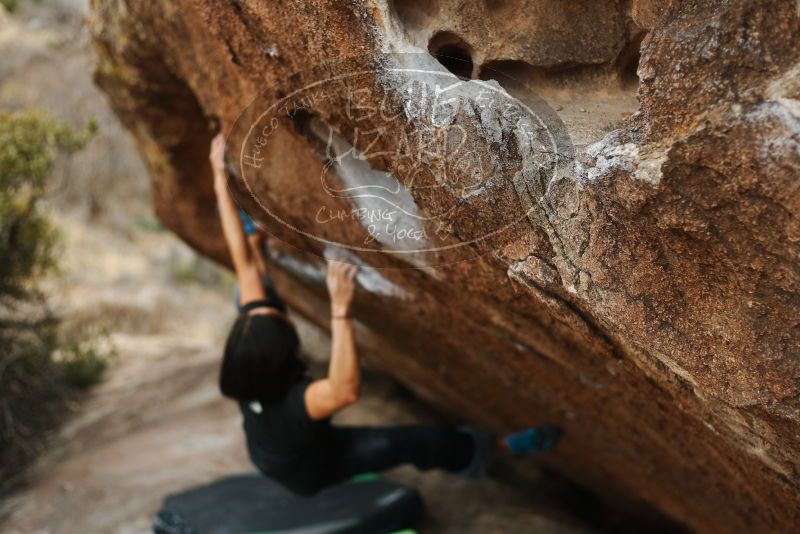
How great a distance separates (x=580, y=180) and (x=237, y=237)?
1.58 metres

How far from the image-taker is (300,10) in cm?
149

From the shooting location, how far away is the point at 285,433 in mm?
2426

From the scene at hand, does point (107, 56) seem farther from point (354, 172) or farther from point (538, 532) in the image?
point (538, 532)

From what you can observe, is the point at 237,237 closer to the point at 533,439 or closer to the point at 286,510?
the point at 286,510

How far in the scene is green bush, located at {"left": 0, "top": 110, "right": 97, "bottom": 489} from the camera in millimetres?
3912

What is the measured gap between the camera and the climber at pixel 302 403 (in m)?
2.27

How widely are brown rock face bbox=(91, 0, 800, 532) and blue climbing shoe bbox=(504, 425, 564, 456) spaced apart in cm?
51

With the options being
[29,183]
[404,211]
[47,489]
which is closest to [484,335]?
[404,211]

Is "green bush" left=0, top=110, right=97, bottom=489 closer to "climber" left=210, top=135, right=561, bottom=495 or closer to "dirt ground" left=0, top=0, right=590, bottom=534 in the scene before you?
"dirt ground" left=0, top=0, right=590, bottom=534

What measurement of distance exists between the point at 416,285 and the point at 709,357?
3.45 ft

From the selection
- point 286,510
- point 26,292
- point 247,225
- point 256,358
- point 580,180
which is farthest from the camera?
point 26,292

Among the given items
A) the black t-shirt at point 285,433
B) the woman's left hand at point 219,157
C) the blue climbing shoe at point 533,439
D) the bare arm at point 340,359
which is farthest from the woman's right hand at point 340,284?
the blue climbing shoe at point 533,439

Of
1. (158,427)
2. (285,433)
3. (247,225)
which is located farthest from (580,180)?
(158,427)

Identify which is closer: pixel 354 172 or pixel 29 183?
pixel 354 172
